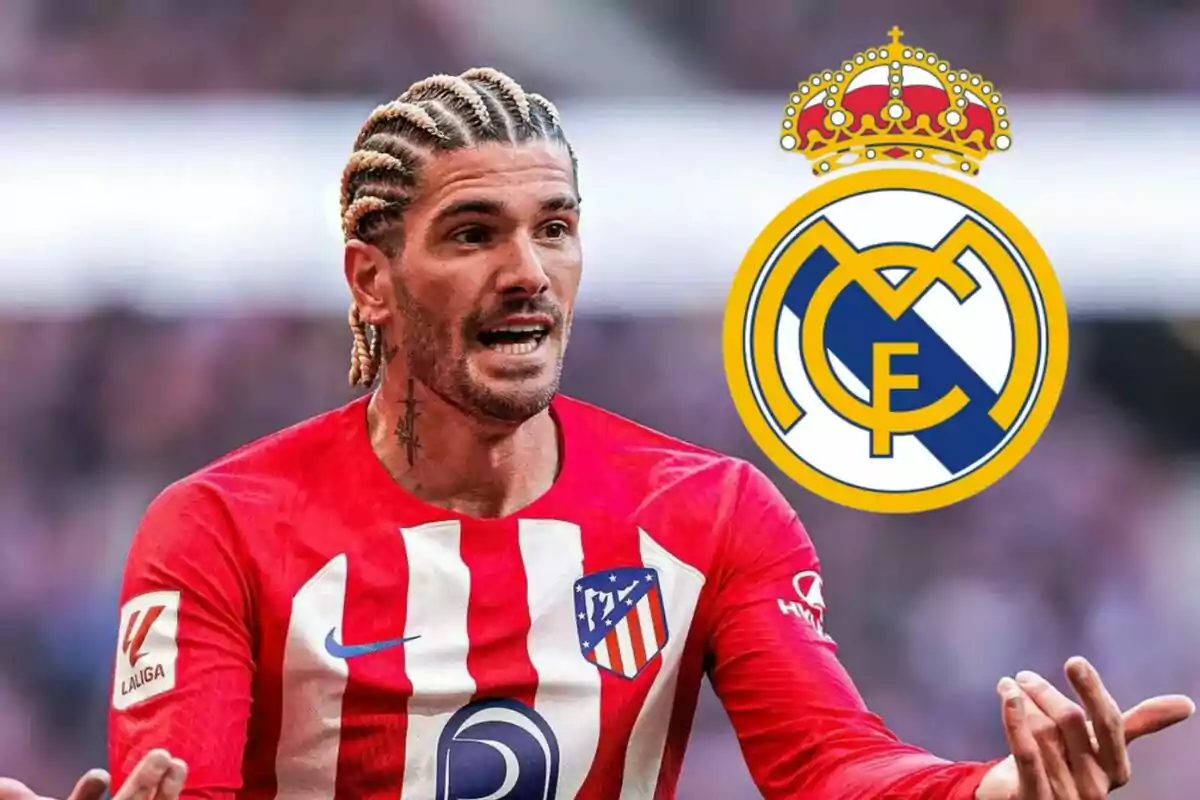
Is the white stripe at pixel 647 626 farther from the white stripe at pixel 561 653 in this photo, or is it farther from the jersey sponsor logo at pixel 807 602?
the jersey sponsor logo at pixel 807 602

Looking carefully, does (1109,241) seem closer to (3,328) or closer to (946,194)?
(946,194)

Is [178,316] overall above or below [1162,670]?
above

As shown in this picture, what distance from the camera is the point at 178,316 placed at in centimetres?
304

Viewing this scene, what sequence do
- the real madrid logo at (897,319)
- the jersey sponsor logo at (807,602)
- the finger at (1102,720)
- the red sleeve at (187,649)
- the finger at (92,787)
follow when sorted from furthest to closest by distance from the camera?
the real madrid logo at (897,319) → the jersey sponsor logo at (807,602) → the red sleeve at (187,649) → the finger at (92,787) → the finger at (1102,720)

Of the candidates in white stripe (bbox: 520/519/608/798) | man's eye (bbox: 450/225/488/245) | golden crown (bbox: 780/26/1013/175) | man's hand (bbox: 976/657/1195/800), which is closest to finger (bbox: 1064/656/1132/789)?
man's hand (bbox: 976/657/1195/800)

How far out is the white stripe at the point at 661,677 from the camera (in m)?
2.04

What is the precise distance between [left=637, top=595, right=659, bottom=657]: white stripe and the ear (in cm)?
47

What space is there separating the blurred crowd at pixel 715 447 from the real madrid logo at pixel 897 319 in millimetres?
394

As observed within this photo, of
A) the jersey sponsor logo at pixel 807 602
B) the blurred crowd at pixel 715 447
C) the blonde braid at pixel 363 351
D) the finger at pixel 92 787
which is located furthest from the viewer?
the blurred crowd at pixel 715 447

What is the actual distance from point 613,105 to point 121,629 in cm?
131

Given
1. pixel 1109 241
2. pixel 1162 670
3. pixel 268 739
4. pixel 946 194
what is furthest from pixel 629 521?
pixel 1162 670

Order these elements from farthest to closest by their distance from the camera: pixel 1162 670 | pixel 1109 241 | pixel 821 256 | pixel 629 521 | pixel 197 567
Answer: pixel 1162 670 → pixel 1109 241 → pixel 821 256 → pixel 629 521 → pixel 197 567

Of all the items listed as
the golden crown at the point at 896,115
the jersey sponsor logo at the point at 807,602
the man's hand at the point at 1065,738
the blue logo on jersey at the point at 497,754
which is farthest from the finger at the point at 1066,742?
the golden crown at the point at 896,115

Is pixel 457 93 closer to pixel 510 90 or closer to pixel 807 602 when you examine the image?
pixel 510 90
